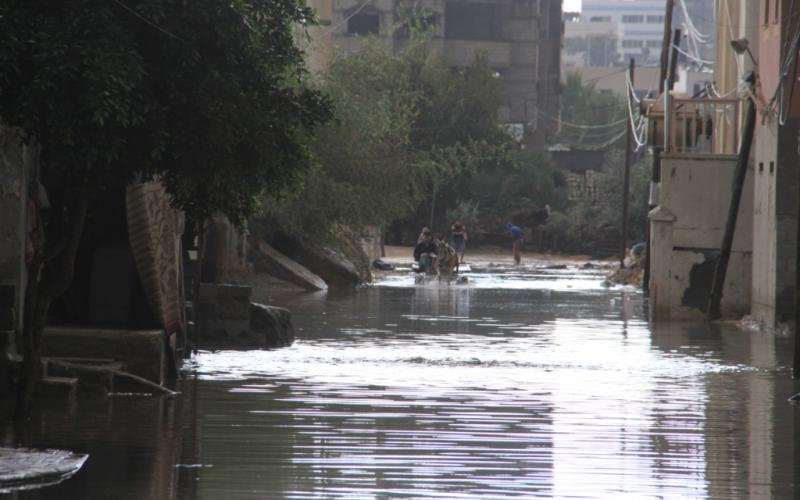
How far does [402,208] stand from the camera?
44375 millimetres

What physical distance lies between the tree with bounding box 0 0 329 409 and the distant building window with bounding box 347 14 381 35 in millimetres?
72274

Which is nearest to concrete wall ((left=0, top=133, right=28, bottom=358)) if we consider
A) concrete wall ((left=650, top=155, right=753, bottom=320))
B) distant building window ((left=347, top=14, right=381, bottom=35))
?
concrete wall ((left=650, top=155, right=753, bottom=320))

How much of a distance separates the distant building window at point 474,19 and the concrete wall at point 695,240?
57.3 meters

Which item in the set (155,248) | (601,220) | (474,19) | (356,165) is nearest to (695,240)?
(356,165)

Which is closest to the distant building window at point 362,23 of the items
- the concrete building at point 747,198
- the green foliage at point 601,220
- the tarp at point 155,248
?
the green foliage at point 601,220

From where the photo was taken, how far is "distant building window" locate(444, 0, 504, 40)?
286 ft

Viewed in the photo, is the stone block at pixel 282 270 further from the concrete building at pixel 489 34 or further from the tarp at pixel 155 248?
the concrete building at pixel 489 34

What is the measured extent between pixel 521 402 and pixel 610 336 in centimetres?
1034

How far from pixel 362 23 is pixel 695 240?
186 ft

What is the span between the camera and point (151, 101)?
1204cm

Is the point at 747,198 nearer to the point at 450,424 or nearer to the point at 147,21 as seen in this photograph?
the point at 450,424

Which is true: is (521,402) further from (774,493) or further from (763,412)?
(774,493)

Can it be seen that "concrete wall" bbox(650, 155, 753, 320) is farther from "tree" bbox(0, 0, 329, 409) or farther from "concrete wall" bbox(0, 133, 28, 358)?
"concrete wall" bbox(0, 133, 28, 358)

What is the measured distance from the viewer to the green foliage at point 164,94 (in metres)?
11.3
